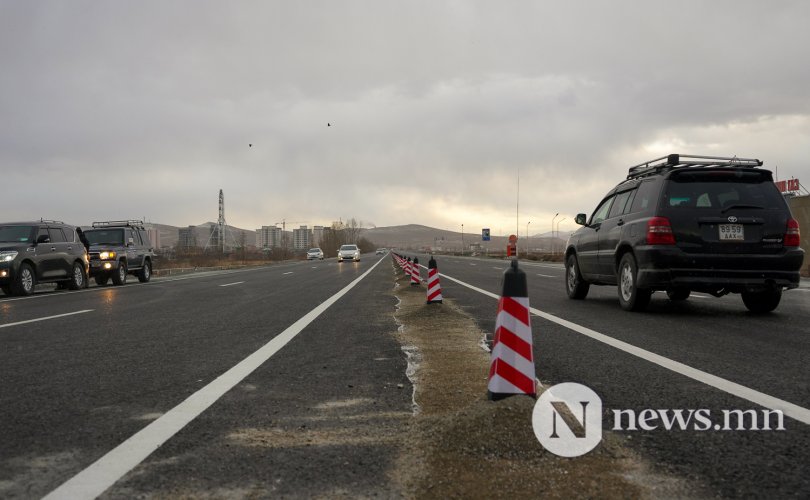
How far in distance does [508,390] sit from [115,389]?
2.86 m

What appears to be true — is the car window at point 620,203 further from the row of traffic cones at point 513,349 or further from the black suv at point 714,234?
the row of traffic cones at point 513,349

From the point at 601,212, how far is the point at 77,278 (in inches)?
567

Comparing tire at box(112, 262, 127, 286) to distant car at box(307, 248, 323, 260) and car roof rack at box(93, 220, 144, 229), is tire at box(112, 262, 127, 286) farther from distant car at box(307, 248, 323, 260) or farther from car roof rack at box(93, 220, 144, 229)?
distant car at box(307, 248, 323, 260)

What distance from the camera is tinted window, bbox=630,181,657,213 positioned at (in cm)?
769

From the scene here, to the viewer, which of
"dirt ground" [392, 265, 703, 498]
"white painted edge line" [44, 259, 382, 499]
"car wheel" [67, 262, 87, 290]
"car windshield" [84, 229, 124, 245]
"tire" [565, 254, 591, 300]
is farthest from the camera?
"car windshield" [84, 229, 124, 245]

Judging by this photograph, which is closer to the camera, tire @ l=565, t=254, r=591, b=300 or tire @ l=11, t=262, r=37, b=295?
tire @ l=565, t=254, r=591, b=300

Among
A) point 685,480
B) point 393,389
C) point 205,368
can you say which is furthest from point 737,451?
point 205,368

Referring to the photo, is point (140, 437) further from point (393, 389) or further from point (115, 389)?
point (393, 389)

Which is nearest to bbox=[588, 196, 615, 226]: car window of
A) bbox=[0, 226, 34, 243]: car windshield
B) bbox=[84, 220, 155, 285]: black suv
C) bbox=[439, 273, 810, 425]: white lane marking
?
bbox=[439, 273, 810, 425]: white lane marking

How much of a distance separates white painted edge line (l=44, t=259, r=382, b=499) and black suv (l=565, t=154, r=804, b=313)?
535cm

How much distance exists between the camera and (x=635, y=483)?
2334mm

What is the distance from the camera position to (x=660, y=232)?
7.29 meters

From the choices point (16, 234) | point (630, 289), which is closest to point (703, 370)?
point (630, 289)

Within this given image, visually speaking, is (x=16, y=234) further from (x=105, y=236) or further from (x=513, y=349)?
(x=513, y=349)
